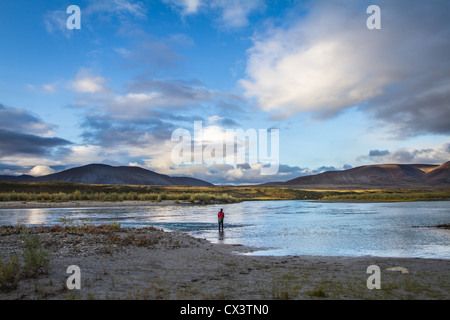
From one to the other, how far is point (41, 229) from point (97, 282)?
43.3ft

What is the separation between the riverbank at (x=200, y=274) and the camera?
923 cm

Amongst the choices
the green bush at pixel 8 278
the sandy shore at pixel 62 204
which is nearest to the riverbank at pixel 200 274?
the green bush at pixel 8 278

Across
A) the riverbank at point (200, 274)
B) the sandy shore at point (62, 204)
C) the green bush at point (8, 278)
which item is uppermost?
the green bush at point (8, 278)

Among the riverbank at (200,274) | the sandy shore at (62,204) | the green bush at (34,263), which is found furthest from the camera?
the sandy shore at (62,204)

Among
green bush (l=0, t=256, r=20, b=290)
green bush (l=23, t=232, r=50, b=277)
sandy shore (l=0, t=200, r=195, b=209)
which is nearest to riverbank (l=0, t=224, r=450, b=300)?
green bush (l=0, t=256, r=20, b=290)

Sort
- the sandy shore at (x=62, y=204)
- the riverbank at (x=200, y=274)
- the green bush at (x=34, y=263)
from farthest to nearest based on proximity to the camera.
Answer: the sandy shore at (x=62, y=204) < the green bush at (x=34, y=263) < the riverbank at (x=200, y=274)

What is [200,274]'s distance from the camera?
40.1ft

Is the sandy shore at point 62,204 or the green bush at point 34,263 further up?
the green bush at point 34,263

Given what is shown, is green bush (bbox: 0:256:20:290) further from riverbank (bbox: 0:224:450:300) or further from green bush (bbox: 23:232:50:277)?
green bush (bbox: 23:232:50:277)

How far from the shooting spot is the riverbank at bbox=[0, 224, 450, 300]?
363 inches

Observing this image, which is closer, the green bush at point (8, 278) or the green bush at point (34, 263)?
the green bush at point (8, 278)

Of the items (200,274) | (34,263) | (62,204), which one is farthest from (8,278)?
(62,204)

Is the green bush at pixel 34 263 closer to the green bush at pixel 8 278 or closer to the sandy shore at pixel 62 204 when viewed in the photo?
the green bush at pixel 8 278
